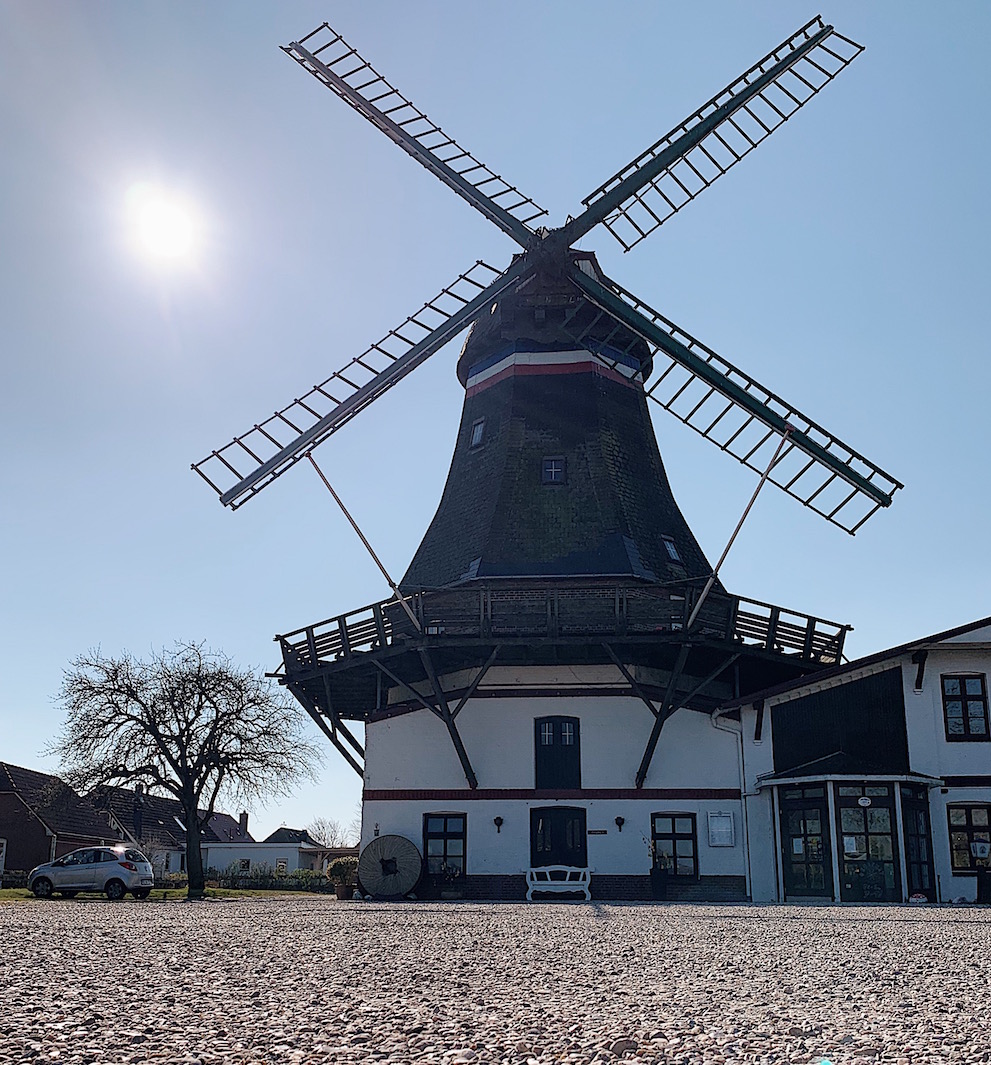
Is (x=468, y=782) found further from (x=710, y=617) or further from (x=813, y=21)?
(x=813, y=21)

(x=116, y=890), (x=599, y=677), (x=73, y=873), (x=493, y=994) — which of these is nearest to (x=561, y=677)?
(x=599, y=677)

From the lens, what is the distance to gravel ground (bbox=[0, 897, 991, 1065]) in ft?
17.3

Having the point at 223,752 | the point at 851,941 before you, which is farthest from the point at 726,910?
the point at 223,752

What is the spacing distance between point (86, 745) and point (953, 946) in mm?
26545

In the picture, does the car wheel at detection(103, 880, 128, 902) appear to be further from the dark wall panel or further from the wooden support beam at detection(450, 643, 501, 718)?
the dark wall panel

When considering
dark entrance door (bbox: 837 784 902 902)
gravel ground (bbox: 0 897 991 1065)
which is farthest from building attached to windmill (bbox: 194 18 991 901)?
gravel ground (bbox: 0 897 991 1065)

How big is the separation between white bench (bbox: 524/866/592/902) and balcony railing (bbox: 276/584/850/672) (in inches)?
184

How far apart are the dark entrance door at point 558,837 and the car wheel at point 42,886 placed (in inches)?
420

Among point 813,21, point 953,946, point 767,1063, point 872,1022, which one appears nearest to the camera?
point 767,1063

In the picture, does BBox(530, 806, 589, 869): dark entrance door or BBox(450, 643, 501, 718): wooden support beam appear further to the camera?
BBox(530, 806, 589, 869): dark entrance door

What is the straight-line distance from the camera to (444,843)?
2300 cm

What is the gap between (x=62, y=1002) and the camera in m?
6.50

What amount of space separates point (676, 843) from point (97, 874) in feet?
40.3

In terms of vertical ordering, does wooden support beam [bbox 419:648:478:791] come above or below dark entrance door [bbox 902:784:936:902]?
above
